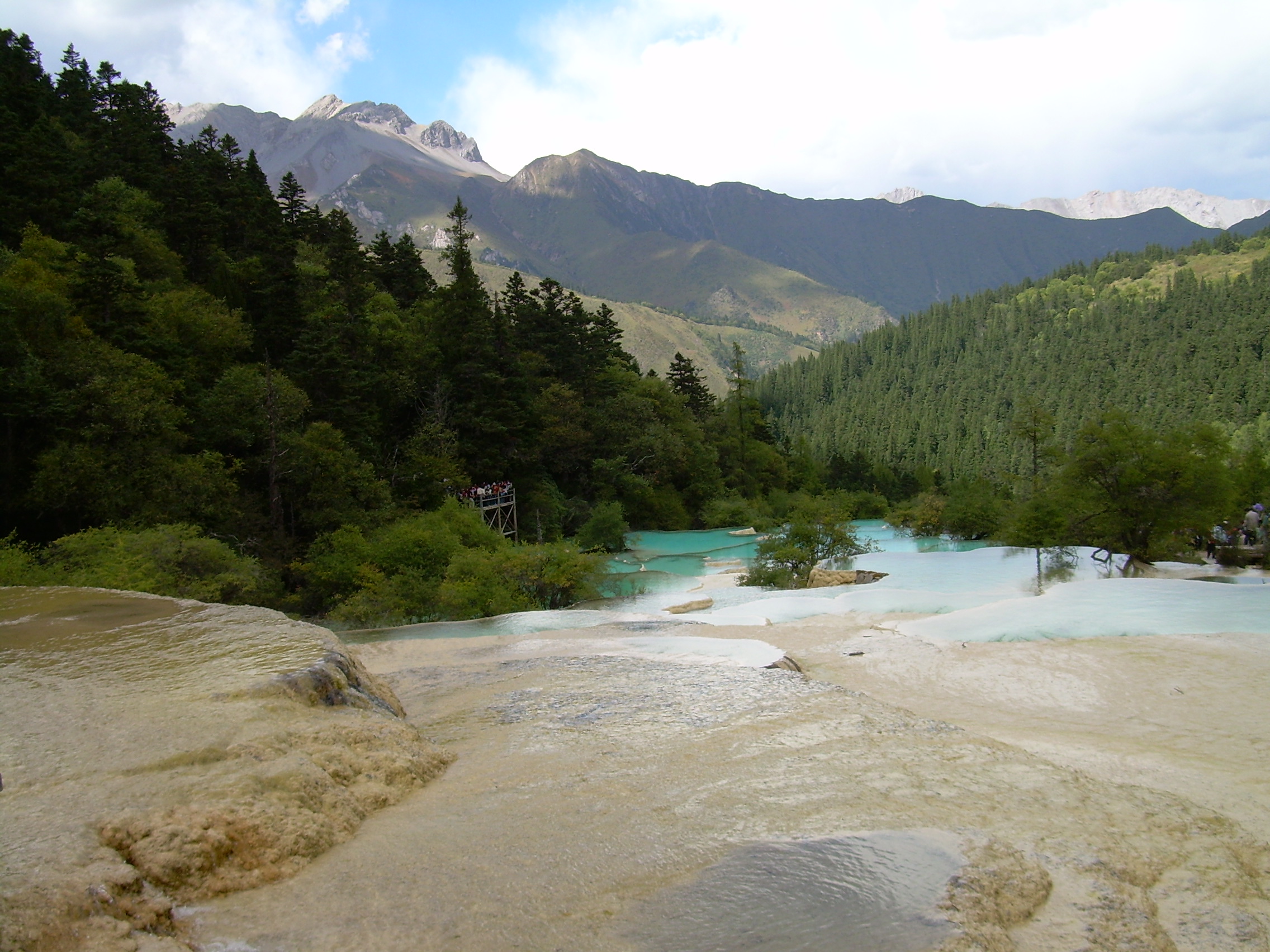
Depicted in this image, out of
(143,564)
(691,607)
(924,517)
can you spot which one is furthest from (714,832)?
(924,517)

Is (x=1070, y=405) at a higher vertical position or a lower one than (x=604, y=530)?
higher

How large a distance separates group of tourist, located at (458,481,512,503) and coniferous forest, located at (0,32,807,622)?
82cm

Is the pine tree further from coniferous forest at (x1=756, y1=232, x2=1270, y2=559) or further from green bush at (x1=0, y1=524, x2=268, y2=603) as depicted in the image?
green bush at (x1=0, y1=524, x2=268, y2=603)

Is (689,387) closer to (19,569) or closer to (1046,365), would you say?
(19,569)

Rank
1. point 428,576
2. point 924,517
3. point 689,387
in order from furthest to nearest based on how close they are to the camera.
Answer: point 689,387 → point 924,517 → point 428,576

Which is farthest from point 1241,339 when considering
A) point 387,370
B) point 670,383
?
point 387,370

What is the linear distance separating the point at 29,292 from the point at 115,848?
86.0 feet

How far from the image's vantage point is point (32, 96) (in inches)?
1532

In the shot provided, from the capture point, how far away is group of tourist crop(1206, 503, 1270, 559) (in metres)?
29.7

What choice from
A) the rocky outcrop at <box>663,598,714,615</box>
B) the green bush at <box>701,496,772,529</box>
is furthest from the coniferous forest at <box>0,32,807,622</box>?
the rocky outcrop at <box>663,598,714,615</box>

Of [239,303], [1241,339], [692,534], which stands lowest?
[692,534]

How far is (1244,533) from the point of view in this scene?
31359 millimetres

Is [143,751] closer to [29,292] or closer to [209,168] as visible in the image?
[29,292]

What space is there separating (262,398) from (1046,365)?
13939 centimetres
